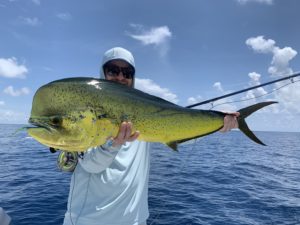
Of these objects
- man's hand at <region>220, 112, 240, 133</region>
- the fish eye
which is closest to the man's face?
man's hand at <region>220, 112, 240, 133</region>

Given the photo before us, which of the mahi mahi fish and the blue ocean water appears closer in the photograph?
the mahi mahi fish

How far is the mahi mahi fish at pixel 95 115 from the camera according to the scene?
1.71m

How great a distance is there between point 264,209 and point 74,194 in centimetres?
707

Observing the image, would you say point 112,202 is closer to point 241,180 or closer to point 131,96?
point 131,96

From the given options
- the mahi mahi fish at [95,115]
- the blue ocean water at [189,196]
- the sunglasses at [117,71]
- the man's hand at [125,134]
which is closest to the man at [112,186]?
the sunglasses at [117,71]

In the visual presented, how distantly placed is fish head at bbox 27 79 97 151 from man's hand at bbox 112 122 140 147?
0.19 metres

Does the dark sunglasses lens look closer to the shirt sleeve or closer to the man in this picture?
the man

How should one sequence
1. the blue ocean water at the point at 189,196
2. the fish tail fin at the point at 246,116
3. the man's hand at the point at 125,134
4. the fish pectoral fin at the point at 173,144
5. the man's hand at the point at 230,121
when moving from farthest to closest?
the blue ocean water at the point at 189,196 → the fish tail fin at the point at 246,116 → the man's hand at the point at 230,121 → the fish pectoral fin at the point at 173,144 → the man's hand at the point at 125,134

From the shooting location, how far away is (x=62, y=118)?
1.71 metres

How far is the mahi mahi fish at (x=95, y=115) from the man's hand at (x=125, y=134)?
0.03 meters

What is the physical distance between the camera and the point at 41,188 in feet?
32.1

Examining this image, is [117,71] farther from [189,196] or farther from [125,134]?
[189,196]

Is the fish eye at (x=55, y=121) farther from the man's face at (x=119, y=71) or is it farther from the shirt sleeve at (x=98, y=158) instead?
the man's face at (x=119, y=71)

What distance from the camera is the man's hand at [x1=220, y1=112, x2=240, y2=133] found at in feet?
7.57
